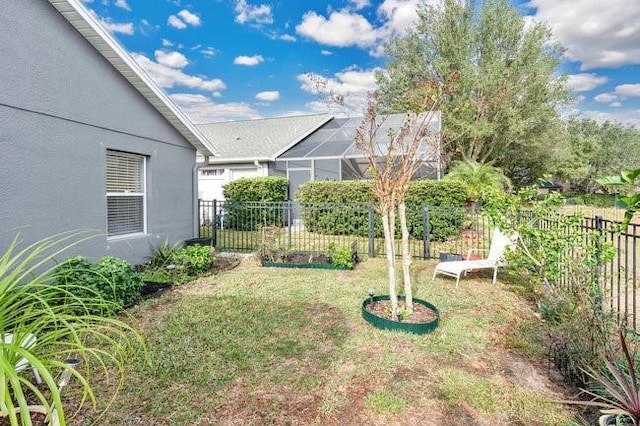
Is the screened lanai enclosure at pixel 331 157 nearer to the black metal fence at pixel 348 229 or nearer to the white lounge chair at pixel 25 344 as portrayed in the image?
the black metal fence at pixel 348 229

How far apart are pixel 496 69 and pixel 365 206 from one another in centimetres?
1471

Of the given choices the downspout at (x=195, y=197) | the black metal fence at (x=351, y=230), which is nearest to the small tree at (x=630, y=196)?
the black metal fence at (x=351, y=230)

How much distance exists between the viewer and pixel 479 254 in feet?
27.9

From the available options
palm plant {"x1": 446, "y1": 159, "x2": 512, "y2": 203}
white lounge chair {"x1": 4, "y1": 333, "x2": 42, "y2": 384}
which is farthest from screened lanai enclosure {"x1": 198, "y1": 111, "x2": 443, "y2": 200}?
white lounge chair {"x1": 4, "y1": 333, "x2": 42, "y2": 384}

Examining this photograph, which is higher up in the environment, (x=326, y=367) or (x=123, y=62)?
(x=123, y=62)

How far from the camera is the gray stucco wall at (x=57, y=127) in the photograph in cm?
491

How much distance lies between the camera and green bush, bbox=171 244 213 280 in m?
7.26

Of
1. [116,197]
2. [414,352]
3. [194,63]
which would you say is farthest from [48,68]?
[194,63]

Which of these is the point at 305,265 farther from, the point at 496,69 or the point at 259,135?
the point at 496,69

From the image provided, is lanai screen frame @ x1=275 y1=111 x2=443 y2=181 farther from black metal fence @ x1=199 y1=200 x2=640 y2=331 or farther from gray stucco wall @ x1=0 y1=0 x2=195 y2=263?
gray stucco wall @ x1=0 y1=0 x2=195 y2=263

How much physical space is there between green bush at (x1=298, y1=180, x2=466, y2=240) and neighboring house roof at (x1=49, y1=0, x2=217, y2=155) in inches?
154

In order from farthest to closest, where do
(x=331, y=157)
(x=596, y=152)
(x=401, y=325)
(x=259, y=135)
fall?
(x=596, y=152) < (x=259, y=135) < (x=331, y=157) < (x=401, y=325)

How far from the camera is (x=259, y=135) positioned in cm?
1878

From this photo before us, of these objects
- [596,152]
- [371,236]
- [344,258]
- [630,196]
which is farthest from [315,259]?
[596,152]
